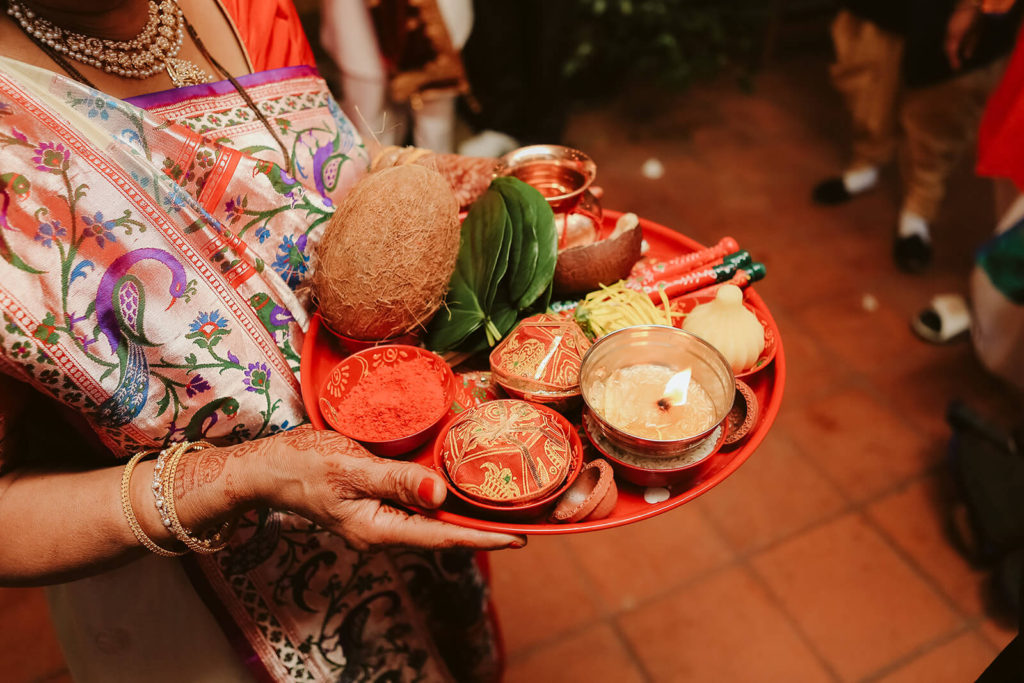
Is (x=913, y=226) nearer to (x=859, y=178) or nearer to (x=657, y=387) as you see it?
(x=859, y=178)

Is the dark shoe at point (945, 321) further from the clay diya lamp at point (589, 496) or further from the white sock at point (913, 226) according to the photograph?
the clay diya lamp at point (589, 496)

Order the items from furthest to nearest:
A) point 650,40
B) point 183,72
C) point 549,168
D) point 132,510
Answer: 1. point 650,40
2. point 549,168
3. point 183,72
4. point 132,510

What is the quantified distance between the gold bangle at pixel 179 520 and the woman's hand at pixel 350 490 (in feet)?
0.07

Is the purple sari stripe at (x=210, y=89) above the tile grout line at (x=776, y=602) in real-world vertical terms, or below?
above

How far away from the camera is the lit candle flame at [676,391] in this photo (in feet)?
3.41

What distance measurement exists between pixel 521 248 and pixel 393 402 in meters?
0.35

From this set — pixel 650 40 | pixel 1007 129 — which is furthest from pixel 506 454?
pixel 650 40

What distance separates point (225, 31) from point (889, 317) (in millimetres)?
2856

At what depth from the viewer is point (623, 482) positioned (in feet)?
3.26

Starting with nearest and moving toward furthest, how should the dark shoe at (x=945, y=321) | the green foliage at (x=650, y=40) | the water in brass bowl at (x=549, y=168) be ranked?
the water in brass bowl at (x=549, y=168) → the dark shoe at (x=945, y=321) → the green foliage at (x=650, y=40)

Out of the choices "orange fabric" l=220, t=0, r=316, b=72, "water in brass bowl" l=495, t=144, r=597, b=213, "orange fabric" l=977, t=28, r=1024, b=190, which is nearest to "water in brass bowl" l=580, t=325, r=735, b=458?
"water in brass bowl" l=495, t=144, r=597, b=213

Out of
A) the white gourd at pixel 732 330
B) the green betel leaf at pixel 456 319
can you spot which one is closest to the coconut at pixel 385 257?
the green betel leaf at pixel 456 319

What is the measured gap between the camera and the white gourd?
43.6 inches

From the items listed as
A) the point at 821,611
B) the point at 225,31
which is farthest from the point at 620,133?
the point at 225,31
